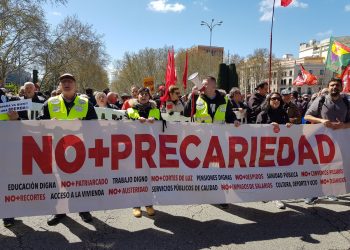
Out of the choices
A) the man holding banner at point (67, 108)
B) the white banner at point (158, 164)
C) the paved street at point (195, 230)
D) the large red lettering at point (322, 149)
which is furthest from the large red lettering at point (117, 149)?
the large red lettering at point (322, 149)

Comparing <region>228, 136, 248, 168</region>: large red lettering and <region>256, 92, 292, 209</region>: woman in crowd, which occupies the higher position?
<region>256, 92, 292, 209</region>: woman in crowd


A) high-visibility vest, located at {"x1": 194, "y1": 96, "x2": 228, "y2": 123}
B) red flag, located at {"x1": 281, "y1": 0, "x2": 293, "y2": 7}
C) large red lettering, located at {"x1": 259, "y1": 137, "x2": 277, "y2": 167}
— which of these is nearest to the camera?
large red lettering, located at {"x1": 259, "y1": 137, "x2": 277, "y2": 167}

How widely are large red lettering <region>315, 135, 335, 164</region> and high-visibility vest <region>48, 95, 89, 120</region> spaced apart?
3.35 metres

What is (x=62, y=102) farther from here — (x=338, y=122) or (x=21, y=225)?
(x=338, y=122)

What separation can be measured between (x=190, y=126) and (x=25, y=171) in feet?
6.97

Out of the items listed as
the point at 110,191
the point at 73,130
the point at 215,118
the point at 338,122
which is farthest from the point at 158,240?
the point at 338,122

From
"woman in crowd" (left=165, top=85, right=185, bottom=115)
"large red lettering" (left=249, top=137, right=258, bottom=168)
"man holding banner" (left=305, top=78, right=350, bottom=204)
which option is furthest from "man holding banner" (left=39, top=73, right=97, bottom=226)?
"man holding banner" (left=305, top=78, right=350, bottom=204)

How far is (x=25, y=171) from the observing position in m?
4.12

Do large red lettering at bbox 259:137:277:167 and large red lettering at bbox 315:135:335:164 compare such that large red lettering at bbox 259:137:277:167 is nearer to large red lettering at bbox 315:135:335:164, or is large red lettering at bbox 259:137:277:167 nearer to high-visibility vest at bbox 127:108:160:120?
large red lettering at bbox 315:135:335:164

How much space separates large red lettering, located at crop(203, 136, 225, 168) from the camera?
480 centimetres

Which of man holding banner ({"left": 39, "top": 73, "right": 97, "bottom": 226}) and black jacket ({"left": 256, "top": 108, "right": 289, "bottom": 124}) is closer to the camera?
man holding banner ({"left": 39, "top": 73, "right": 97, "bottom": 226})

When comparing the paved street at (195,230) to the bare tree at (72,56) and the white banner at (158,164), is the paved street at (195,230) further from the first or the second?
the bare tree at (72,56)

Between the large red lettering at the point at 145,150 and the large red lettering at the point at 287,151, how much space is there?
182cm

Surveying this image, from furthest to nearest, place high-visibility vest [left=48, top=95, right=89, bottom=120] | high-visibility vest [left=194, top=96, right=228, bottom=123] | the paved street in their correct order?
high-visibility vest [left=194, top=96, right=228, bottom=123] < high-visibility vest [left=48, top=95, right=89, bottom=120] < the paved street
